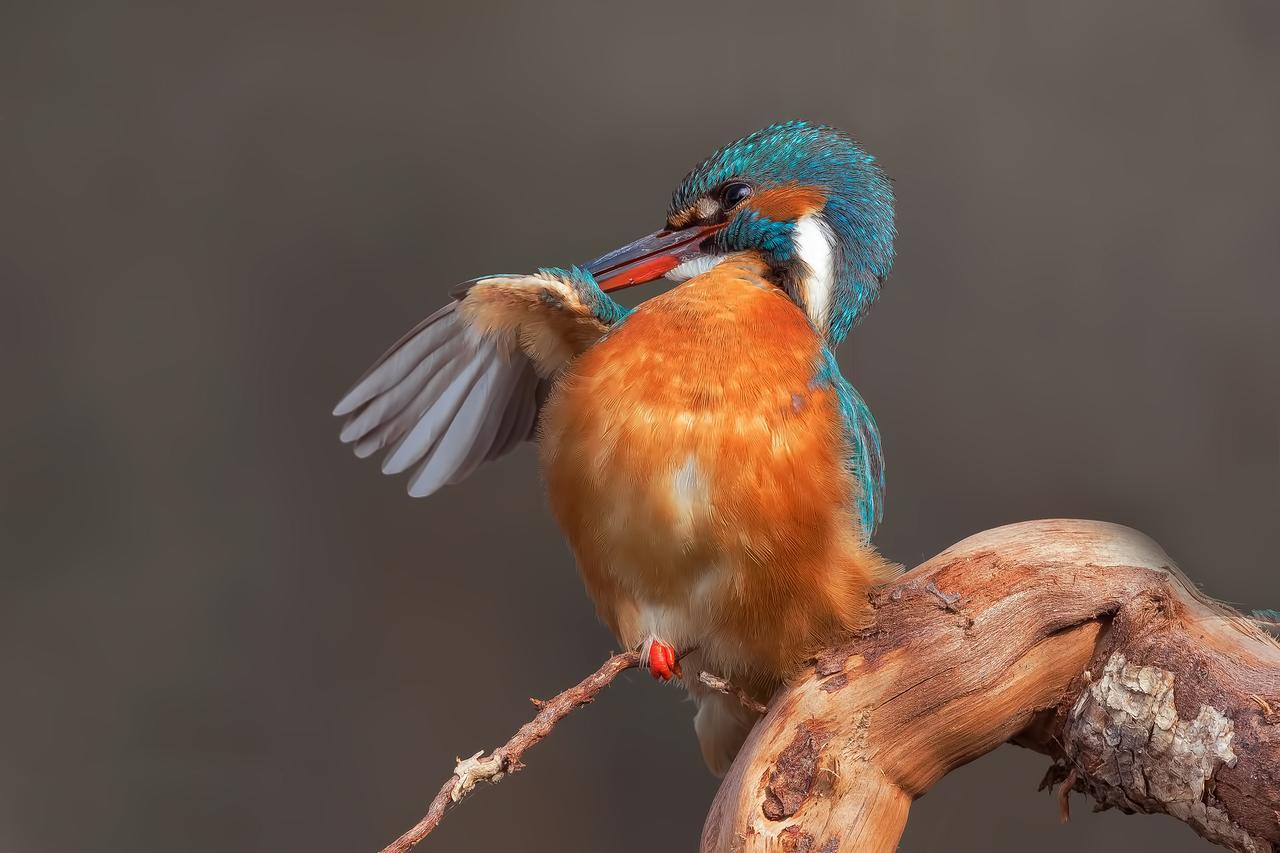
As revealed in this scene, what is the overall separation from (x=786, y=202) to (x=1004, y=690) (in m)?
0.53

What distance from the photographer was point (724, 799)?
3.43 feet

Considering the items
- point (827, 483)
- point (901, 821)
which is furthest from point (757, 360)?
point (901, 821)

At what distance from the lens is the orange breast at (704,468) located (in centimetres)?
102

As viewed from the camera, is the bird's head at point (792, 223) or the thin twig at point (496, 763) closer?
the thin twig at point (496, 763)

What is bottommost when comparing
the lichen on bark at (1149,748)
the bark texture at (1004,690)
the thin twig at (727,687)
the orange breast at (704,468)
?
the lichen on bark at (1149,748)

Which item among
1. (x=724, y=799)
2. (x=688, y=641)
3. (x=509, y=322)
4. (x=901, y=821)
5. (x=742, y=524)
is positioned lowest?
(x=901, y=821)

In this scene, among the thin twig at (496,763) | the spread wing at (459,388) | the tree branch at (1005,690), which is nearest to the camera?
the thin twig at (496,763)

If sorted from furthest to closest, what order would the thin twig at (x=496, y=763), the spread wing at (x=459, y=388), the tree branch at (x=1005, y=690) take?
the spread wing at (x=459, y=388), the tree branch at (x=1005, y=690), the thin twig at (x=496, y=763)

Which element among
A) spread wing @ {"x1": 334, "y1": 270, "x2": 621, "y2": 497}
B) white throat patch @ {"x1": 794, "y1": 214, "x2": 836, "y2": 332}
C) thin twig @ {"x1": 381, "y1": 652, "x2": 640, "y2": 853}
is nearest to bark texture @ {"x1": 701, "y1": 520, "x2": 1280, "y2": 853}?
thin twig @ {"x1": 381, "y1": 652, "x2": 640, "y2": 853}

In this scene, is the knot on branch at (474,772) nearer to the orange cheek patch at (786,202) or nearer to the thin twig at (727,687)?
the thin twig at (727,687)

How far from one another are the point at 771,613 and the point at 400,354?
19.2 inches

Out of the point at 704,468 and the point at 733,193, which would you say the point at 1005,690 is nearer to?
the point at 704,468

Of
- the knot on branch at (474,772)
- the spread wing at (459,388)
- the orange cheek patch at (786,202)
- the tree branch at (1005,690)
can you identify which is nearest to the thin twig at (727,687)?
the tree branch at (1005,690)

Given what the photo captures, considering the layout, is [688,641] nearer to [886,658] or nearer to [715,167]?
[886,658]
